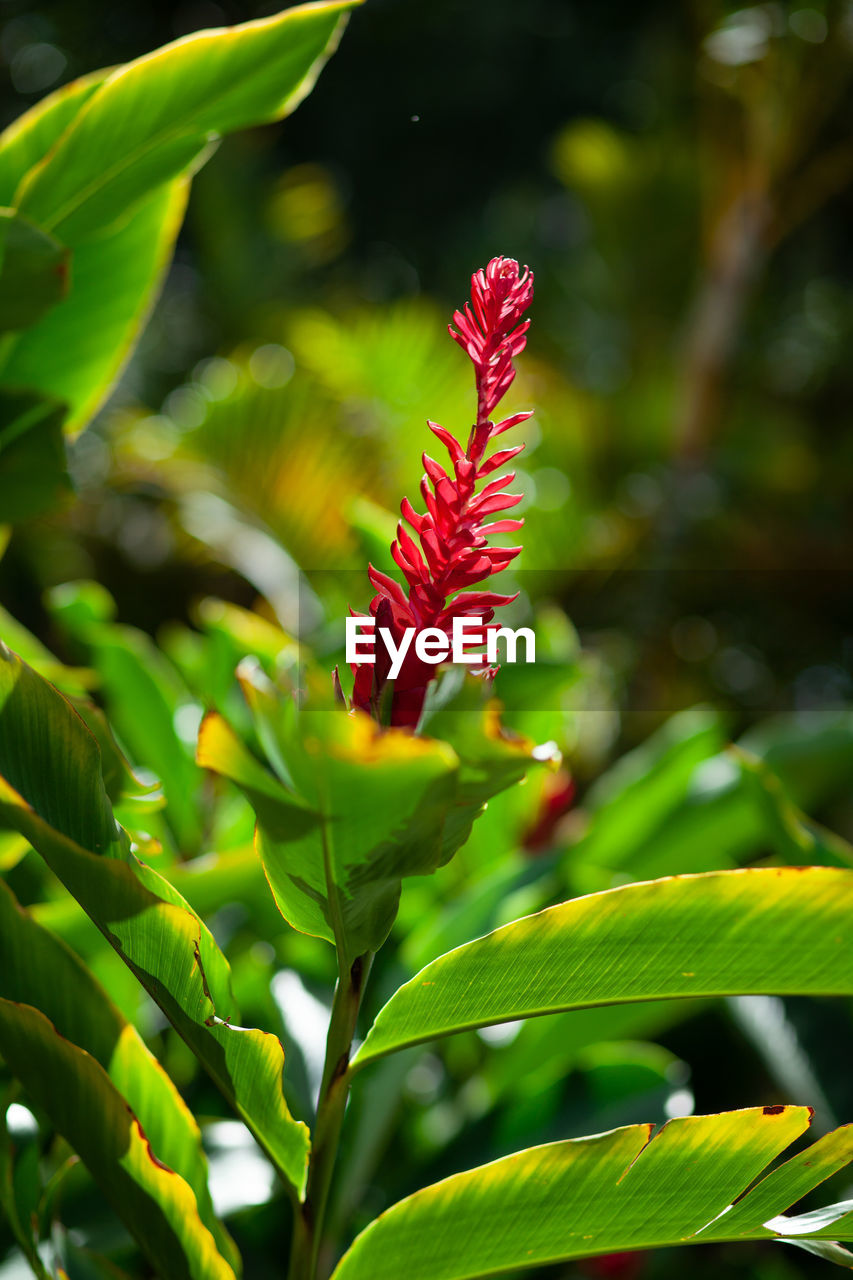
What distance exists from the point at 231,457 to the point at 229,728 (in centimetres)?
228

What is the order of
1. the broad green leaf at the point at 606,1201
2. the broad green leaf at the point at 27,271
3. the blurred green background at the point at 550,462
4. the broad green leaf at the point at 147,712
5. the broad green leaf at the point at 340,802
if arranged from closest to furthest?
1. the broad green leaf at the point at 340,802
2. the broad green leaf at the point at 606,1201
3. the broad green leaf at the point at 27,271
4. the blurred green background at the point at 550,462
5. the broad green leaf at the point at 147,712

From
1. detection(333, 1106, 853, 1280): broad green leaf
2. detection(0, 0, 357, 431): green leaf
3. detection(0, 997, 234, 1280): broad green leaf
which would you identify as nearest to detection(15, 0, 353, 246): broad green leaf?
detection(0, 0, 357, 431): green leaf

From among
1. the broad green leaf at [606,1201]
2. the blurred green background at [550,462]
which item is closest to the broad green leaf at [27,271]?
the blurred green background at [550,462]

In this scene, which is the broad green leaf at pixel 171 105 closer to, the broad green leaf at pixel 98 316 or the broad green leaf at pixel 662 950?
the broad green leaf at pixel 98 316

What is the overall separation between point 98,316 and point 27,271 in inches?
7.3

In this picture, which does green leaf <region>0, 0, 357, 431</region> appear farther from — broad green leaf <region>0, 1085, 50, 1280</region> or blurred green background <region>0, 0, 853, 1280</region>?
broad green leaf <region>0, 1085, 50, 1280</region>

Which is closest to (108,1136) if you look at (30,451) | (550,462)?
(30,451)

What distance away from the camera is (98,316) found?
2.45 ft

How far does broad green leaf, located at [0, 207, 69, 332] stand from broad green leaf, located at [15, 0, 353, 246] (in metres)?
0.06

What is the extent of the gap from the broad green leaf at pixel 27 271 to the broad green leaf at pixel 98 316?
0.12 meters

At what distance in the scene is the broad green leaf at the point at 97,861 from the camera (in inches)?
14.9

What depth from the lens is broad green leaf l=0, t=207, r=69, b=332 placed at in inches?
21.3

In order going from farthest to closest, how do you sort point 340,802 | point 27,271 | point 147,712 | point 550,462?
1. point 550,462
2. point 147,712
3. point 27,271
4. point 340,802

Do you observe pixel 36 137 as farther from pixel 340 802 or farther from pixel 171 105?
pixel 340 802
